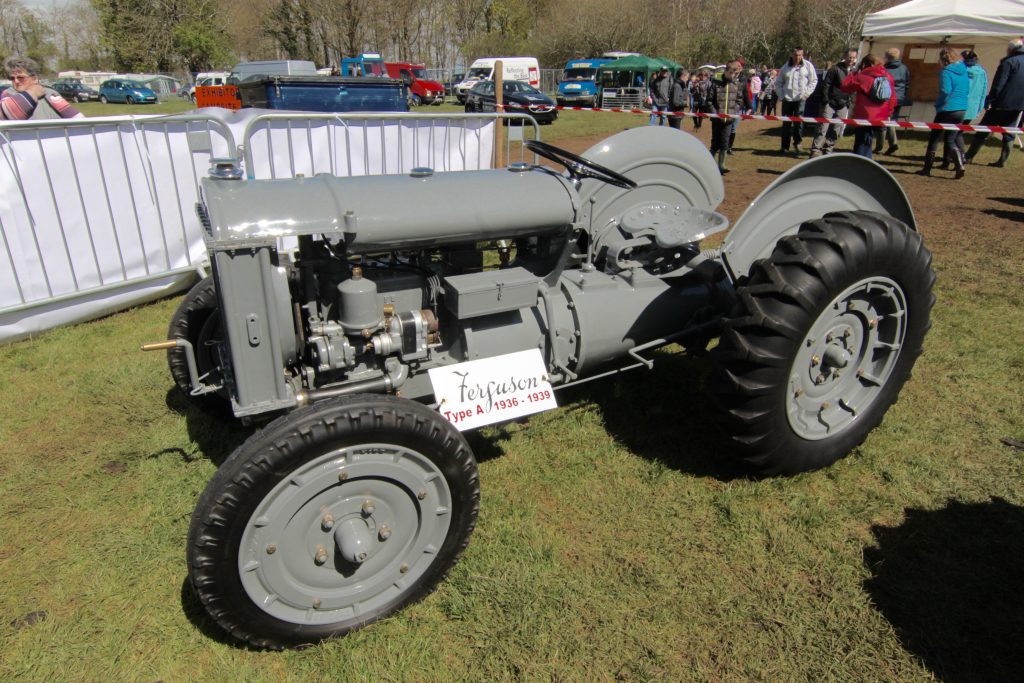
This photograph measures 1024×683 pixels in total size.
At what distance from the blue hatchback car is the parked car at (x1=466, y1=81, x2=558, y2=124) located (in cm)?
2905

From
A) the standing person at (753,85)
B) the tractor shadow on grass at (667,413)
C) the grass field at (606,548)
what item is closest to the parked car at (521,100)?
the standing person at (753,85)

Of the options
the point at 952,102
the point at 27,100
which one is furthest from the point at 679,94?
the point at 27,100

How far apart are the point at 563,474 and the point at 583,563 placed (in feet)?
1.90

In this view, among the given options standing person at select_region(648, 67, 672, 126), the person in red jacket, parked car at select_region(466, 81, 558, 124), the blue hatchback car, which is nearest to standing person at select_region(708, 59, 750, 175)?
standing person at select_region(648, 67, 672, 126)

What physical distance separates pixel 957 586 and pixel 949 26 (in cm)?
1430

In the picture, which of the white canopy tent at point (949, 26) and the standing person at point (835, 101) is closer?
the standing person at point (835, 101)

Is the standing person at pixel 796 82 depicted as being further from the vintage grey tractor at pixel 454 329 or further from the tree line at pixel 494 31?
the tree line at pixel 494 31

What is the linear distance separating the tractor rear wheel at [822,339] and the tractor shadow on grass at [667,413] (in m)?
0.21

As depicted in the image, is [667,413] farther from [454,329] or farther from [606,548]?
[454,329]

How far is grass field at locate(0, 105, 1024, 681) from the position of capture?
2.17 m

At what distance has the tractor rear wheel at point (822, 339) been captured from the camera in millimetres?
2596

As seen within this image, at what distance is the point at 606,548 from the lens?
265 cm

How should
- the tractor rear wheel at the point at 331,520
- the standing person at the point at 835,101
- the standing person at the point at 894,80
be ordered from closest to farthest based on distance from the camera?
1. the tractor rear wheel at the point at 331,520
2. the standing person at the point at 894,80
3. the standing person at the point at 835,101

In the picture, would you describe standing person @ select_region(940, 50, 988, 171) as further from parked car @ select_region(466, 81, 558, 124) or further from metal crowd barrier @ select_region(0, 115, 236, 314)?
parked car @ select_region(466, 81, 558, 124)
